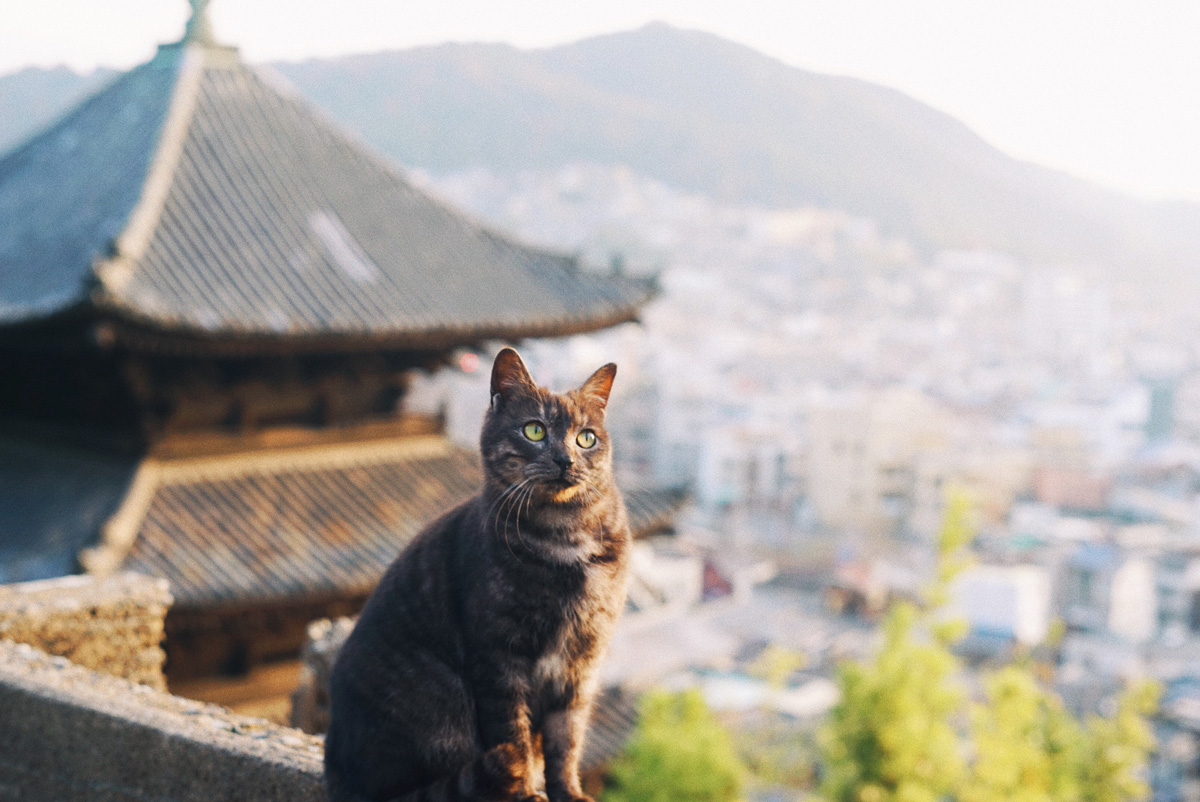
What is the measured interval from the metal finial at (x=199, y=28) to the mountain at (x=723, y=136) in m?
130

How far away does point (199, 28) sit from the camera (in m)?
10.3

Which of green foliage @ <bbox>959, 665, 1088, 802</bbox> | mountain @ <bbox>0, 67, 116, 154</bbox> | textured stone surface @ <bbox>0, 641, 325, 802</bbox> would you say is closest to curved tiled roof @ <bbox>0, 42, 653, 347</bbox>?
textured stone surface @ <bbox>0, 641, 325, 802</bbox>

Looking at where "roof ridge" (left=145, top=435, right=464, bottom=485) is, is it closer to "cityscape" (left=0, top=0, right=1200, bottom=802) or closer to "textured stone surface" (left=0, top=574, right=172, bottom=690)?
"cityscape" (left=0, top=0, right=1200, bottom=802)

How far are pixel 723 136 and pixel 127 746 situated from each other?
154m

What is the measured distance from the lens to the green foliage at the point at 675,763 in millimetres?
15336

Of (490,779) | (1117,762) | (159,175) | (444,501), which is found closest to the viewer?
(490,779)

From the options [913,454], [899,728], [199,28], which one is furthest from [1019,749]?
[913,454]

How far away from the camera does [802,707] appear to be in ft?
141

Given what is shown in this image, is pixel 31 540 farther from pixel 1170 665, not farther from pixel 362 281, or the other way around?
pixel 1170 665

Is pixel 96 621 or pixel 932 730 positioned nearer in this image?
pixel 96 621

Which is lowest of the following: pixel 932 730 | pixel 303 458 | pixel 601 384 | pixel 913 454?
pixel 913 454

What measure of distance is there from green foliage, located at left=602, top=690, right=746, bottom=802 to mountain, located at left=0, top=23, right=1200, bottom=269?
5018 inches

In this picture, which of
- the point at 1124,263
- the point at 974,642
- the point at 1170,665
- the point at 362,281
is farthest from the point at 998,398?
the point at 362,281

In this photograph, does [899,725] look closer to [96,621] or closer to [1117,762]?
[1117,762]
